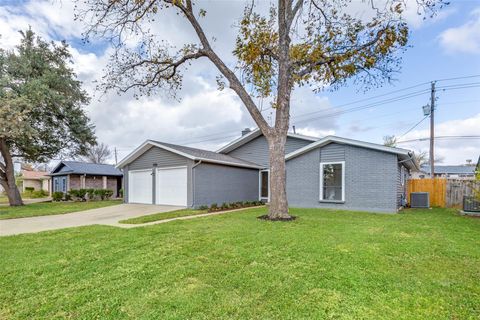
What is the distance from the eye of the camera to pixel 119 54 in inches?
402

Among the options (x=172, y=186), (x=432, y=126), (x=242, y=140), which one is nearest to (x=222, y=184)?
(x=172, y=186)

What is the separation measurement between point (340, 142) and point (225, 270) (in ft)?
31.8

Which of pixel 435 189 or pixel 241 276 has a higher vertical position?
pixel 435 189

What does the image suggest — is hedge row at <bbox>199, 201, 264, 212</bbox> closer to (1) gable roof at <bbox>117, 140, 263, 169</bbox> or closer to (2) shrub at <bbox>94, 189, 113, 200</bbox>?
(1) gable roof at <bbox>117, 140, 263, 169</bbox>

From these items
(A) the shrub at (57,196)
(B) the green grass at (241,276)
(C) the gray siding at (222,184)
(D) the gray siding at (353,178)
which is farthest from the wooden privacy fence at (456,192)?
(A) the shrub at (57,196)

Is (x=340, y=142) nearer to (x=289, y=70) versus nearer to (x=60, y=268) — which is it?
→ (x=289, y=70)

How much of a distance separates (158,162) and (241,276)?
11.7 metres

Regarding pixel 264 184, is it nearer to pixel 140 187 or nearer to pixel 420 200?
pixel 140 187

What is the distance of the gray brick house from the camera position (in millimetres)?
11352

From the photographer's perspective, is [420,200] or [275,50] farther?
[420,200]

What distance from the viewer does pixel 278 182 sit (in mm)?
8844

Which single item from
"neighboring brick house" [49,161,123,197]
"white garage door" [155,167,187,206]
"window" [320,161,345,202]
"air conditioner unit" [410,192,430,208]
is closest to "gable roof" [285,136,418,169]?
"window" [320,161,345,202]

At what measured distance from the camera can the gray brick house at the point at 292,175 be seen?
11.4 meters

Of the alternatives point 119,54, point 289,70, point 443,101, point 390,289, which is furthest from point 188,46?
point 443,101
